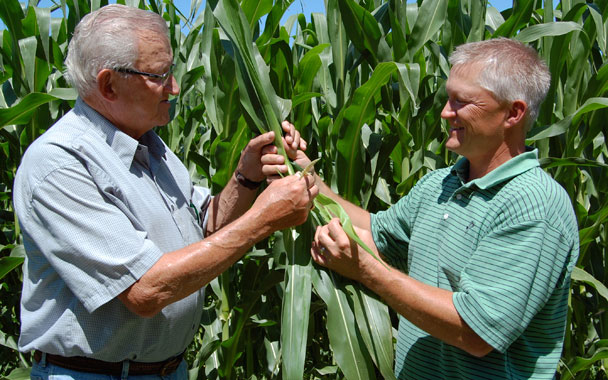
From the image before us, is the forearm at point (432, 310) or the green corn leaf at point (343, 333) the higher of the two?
the forearm at point (432, 310)

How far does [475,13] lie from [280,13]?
2.87 feet

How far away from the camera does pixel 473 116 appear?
6.24ft

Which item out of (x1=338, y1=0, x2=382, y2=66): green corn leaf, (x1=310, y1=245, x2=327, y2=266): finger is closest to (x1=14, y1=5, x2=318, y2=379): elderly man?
(x1=310, y1=245, x2=327, y2=266): finger

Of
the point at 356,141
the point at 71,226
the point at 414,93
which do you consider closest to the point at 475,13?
the point at 414,93

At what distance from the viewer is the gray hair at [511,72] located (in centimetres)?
187

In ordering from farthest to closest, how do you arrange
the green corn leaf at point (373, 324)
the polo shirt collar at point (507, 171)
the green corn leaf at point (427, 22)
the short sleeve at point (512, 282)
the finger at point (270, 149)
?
the green corn leaf at point (427, 22) < the finger at point (270, 149) < the green corn leaf at point (373, 324) < the polo shirt collar at point (507, 171) < the short sleeve at point (512, 282)

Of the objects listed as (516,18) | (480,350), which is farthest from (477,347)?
(516,18)

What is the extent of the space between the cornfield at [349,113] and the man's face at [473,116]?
0.50 meters

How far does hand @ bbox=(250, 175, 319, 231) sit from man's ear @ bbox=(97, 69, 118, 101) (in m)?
0.57

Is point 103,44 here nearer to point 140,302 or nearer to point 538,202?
point 140,302

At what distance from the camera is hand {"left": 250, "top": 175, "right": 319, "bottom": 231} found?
6.27ft

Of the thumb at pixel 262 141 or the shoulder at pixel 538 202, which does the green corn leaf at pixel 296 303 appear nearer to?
the thumb at pixel 262 141

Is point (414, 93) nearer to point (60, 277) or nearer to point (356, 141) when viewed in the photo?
point (356, 141)

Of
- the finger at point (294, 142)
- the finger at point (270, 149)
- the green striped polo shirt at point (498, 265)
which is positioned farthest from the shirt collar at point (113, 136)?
the green striped polo shirt at point (498, 265)
